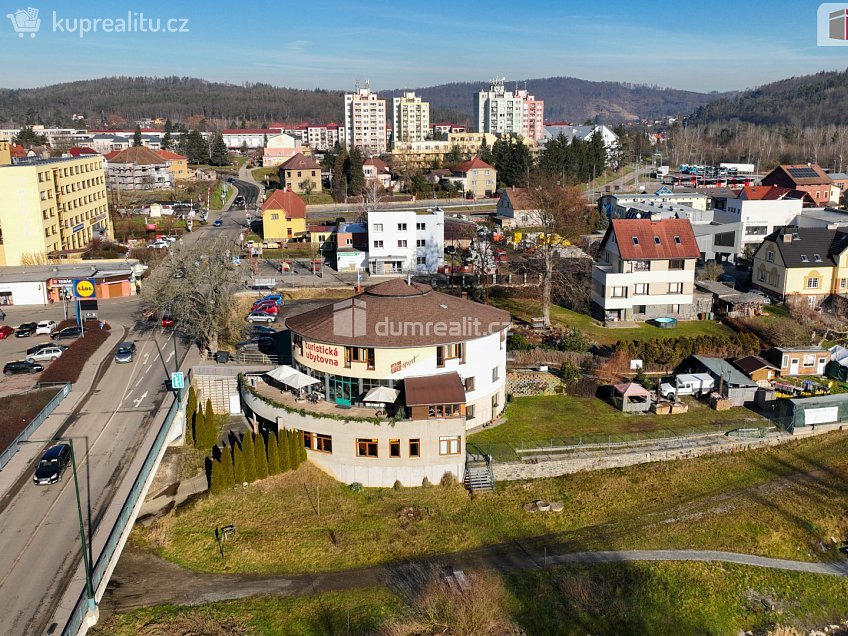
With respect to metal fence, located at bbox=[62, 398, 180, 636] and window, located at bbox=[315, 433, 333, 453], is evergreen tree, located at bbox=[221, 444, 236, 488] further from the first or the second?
window, located at bbox=[315, 433, 333, 453]

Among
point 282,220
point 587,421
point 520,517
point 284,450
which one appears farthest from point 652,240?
point 282,220

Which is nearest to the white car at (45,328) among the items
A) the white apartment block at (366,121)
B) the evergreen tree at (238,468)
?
the evergreen tree at (238,468)

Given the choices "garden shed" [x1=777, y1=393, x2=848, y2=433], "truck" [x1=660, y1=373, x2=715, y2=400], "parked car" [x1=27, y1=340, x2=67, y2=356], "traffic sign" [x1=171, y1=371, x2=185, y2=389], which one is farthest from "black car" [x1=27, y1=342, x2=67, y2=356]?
"garden shed" [x1=777, y1=393, x2=848, y2=433]

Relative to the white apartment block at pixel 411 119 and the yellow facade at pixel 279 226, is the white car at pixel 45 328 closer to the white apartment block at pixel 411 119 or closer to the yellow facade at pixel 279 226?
the yellow facade at pixel 279 226

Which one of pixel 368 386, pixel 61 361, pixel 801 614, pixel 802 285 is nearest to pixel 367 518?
pixel 368 386

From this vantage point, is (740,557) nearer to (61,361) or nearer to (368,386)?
(368,386)
